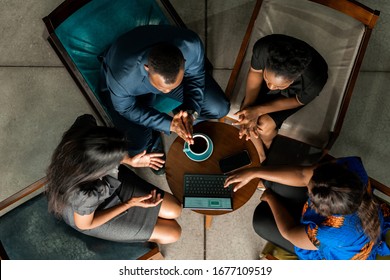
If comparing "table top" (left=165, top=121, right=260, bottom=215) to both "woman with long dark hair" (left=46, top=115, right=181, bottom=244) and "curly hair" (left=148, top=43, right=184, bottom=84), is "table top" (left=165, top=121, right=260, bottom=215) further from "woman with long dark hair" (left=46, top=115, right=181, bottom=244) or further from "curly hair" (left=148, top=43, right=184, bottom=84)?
"curly hair" (left=148, top=43, right=184, bottom=84)

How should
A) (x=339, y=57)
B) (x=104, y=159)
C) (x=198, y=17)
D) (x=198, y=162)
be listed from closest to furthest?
(x=104, y=159) → (x=198, y=162) → (x=339, y=57) → (x=198, y=17)

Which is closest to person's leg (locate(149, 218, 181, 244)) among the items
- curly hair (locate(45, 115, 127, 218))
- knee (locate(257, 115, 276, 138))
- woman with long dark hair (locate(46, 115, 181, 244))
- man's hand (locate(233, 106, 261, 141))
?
woman with long dark hair (locate(46, 115, 181, 244))

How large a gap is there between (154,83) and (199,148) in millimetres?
480

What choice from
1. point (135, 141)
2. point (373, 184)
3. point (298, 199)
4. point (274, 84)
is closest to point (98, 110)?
point (135, 141)

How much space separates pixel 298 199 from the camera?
196cm

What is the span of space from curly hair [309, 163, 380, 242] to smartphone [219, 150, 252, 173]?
47 centimetres

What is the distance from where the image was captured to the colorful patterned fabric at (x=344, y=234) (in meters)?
1.49

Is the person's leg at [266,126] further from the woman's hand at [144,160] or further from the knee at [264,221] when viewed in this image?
the woman's hand at [144,160]

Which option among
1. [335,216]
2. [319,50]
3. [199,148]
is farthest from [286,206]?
[319,50]

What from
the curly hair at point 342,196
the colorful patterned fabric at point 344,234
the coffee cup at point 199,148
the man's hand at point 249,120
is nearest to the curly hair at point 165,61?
the coffee cup at point 199,148

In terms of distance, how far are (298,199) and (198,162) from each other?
61cm

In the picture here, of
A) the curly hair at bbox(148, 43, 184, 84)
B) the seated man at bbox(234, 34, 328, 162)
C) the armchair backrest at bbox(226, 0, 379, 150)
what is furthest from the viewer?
the armchair backrest at bbox(226, 0, 379, 150)

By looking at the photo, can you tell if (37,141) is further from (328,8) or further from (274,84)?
(328,8)

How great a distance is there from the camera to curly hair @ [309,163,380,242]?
4.75 feet
